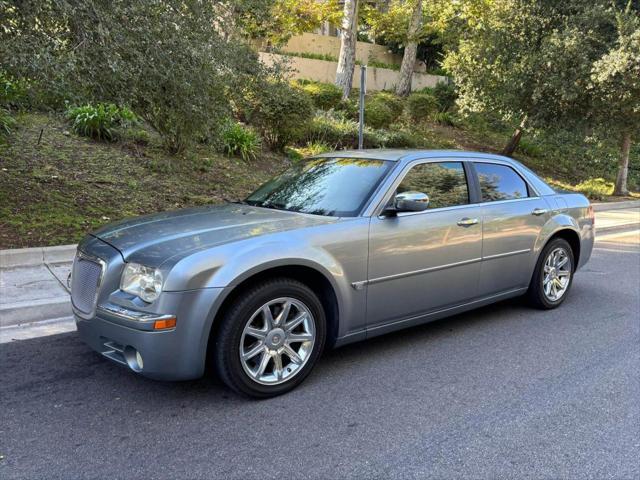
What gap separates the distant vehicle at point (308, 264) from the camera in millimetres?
3414

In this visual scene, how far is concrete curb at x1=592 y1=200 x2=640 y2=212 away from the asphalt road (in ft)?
36.1

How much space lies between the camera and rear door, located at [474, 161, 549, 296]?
5.02m

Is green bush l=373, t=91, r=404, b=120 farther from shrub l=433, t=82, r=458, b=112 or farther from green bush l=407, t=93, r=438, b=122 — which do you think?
shrub l=433, t=82, r=458, b=112

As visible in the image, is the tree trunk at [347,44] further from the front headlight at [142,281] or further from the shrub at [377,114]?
the front headlight at [142,281]

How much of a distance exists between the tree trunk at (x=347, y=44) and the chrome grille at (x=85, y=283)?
1610 centimetres

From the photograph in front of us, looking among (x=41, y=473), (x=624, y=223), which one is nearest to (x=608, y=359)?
(x=41, y=473)

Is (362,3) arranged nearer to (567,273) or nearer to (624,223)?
(624,223)

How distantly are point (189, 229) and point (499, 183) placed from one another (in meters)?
3.05

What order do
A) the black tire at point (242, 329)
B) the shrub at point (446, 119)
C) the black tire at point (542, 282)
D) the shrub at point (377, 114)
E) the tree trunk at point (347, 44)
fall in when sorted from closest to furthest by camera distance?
1. the black tire at point (242, 329)
2. the black tire at point (542, 282)
3. the shrub at point (377, 114)
4. the tree trunk at point (347, 44)
5. the shrub at point (446, 119)

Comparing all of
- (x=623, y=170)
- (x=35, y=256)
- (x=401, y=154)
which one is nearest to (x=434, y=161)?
(x=401, y=154)

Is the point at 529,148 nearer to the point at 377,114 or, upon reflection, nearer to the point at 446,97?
the point at 446,97

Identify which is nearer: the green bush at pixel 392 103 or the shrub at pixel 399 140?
the shrub at pixel 399 140

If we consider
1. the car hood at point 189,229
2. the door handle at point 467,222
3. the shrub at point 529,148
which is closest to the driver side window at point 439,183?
the door handle at point 467,222

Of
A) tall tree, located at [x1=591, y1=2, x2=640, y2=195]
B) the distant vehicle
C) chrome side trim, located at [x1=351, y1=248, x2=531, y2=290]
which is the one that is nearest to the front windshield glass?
the distant vehicle
